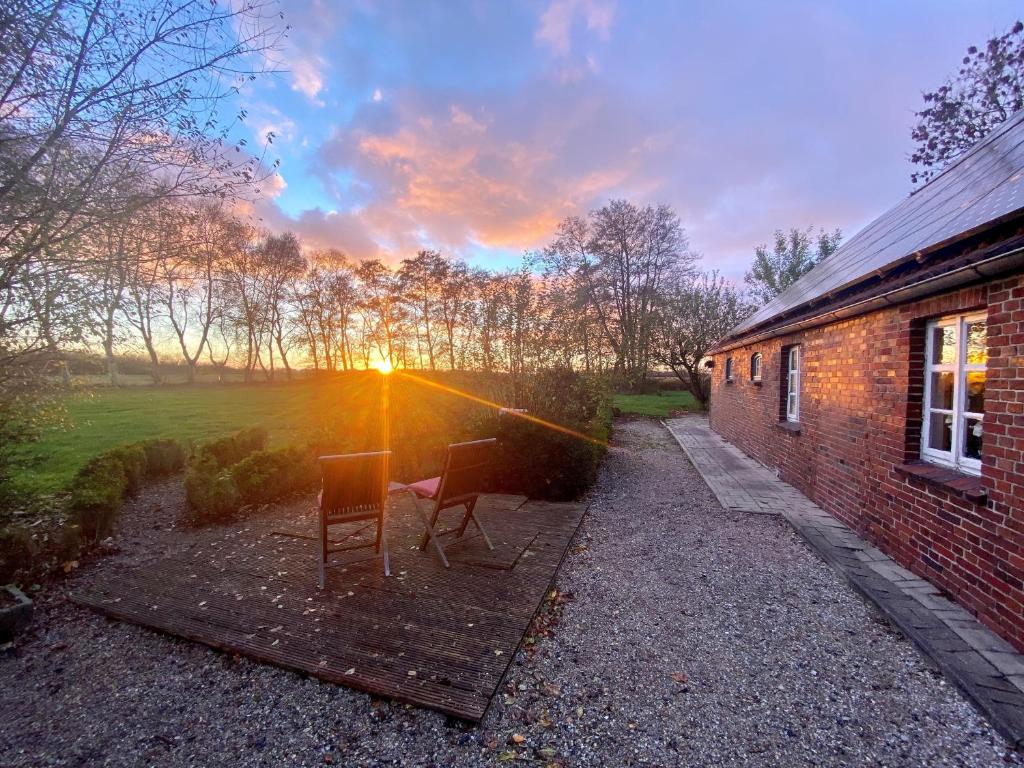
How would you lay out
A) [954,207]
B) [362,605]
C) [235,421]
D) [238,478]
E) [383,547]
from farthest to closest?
[235,421]
[238,478]
[954,207]
[383,547]
[362,605]

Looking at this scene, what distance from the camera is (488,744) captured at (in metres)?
1.96

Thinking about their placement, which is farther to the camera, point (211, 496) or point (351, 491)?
point (211, 496)

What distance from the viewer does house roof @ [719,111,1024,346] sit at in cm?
314

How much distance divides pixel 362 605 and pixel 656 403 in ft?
68.5

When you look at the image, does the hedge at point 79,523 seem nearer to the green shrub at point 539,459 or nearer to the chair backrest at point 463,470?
the chair backrest at point 463,470

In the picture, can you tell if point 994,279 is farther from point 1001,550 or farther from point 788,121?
point 788,121

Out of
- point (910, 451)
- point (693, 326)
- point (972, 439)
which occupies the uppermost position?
point (693, 326)

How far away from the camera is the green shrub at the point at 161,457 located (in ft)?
22.4

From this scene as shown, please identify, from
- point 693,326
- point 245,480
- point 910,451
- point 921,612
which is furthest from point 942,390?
point 693,326

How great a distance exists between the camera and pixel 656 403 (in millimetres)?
22000

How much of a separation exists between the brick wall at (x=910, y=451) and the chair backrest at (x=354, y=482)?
14.2ft

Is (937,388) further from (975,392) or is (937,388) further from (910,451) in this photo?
(910,451)

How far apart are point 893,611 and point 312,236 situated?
45.8 feet

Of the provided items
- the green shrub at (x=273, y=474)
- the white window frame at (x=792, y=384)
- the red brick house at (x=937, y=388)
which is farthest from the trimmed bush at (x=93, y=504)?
the white window frame at (x=792, y=384)
